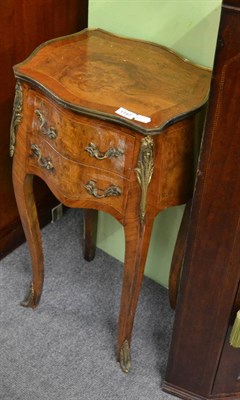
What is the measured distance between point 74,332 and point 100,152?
2.03 ft

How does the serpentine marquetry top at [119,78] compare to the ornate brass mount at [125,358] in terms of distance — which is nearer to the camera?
the serpentine marquetry top at [119,78]

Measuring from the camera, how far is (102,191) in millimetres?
1097

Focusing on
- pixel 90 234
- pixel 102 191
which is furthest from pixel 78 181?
pixel 90 234

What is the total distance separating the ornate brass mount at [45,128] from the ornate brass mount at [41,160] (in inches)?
2.3

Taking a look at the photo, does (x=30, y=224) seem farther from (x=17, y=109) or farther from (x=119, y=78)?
(x=119, y=78)

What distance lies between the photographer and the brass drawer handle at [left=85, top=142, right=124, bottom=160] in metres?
1.03

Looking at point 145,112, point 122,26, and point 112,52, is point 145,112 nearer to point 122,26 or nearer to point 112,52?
point 112,52

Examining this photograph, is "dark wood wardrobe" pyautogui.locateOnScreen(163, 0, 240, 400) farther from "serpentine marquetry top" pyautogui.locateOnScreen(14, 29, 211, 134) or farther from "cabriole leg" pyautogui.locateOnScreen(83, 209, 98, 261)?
"cabriole leg" pyautogui.locateOnScreen(83, 209, 98, 261)

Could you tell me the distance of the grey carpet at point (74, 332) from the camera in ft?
4.33

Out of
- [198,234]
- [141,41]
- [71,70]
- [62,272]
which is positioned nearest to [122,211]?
[198,234]

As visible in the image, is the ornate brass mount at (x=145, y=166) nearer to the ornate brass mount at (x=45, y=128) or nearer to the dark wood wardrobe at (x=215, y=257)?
the dark wood wardrobe at (x=215, y=257)

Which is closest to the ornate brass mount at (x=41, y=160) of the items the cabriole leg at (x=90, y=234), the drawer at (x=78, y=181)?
the drawer at (x=78, y=181)

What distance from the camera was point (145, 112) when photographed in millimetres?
1005

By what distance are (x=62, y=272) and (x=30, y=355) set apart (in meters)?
0.32
